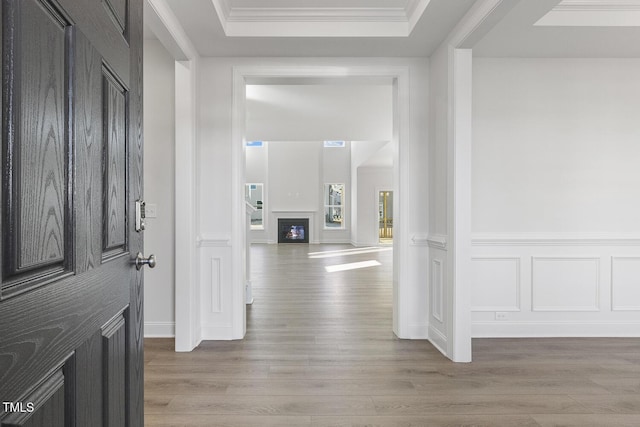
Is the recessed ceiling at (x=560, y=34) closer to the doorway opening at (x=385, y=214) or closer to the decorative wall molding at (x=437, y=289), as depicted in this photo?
the decorative wall molding at (x=437, y=289)

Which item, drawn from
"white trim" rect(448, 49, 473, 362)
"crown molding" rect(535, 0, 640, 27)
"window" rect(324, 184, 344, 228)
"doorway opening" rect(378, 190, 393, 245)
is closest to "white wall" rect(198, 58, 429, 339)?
"white trim" rect(448, 49, 473, 362)

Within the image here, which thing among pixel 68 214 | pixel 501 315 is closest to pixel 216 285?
pixel 501 315

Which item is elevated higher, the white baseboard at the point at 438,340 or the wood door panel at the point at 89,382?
the wood door panel at the point at 89,382

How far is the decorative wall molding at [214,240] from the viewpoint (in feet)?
11.1

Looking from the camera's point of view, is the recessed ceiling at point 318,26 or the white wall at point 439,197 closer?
the recessed ceiling at point 318,26

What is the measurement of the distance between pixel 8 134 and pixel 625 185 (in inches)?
171

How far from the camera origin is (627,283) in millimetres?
3520

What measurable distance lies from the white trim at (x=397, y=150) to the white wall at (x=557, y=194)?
0.63 metres

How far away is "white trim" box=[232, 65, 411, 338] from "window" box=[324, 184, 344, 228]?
36.0 feet

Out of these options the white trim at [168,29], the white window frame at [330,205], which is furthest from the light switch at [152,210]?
the white window frame at [330,205]

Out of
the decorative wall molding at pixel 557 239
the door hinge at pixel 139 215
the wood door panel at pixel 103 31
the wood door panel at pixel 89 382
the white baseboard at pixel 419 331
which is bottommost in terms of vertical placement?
the white baseboard at pixel 419 331

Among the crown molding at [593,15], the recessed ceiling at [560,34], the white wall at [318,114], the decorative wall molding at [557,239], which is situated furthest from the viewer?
the white wall at [318,114]

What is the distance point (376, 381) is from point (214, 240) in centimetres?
176

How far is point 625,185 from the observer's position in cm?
353
